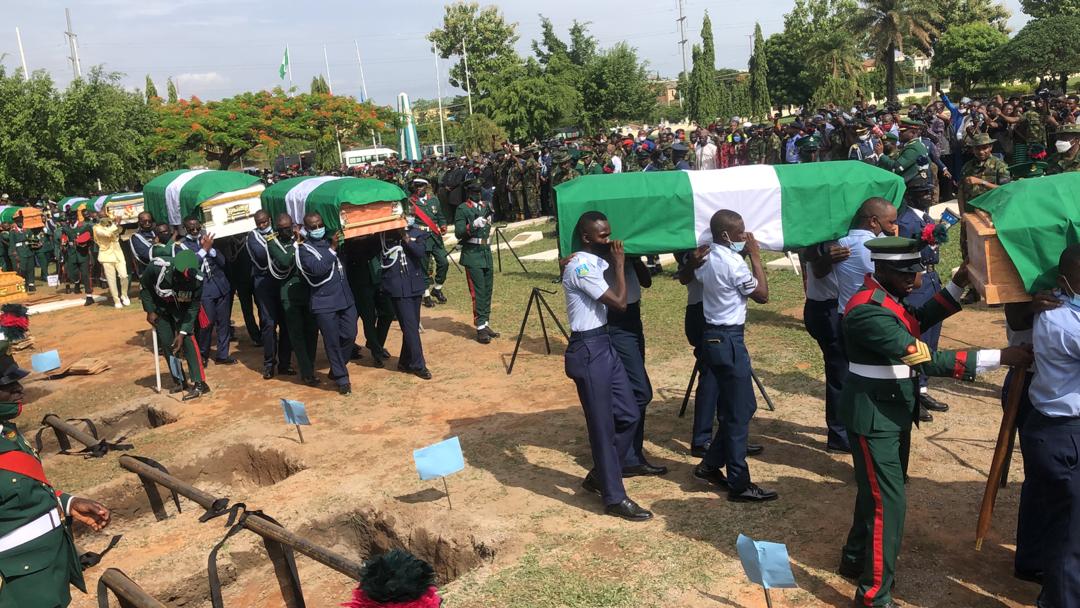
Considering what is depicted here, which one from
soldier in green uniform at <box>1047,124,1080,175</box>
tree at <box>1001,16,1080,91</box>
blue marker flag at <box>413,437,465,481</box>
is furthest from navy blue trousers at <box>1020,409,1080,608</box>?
tree at <box>1001,16,1080,91</box>

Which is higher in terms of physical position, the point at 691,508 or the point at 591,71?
the point at 591,71

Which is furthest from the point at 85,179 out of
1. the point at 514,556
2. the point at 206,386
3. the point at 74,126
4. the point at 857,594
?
the point at 857,594

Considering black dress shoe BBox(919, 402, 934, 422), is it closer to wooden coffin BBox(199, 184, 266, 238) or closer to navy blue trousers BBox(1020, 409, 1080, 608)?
navy blue trousers BBox(1020, 409, 1080, 608)

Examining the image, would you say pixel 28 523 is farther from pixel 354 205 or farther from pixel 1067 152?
pixel 1067 152

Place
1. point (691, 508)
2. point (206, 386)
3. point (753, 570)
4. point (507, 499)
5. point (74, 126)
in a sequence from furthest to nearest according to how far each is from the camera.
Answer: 1. point (74, 126)
2. point (206, 386)
3. point (507, 499)
4. point (691, 508)
5. point (753, 570)

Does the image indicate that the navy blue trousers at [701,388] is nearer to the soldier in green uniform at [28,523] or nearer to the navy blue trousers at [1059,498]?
the navy blue trousers at [1059,498]

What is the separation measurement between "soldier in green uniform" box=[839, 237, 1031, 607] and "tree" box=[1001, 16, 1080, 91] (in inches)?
1787

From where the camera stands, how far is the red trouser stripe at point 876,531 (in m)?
4.09

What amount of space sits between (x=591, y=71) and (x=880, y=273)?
40.3 m

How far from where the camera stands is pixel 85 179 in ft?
90.5

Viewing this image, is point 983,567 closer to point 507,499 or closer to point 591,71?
point 507,499

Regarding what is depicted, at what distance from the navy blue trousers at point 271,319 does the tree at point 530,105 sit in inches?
1166

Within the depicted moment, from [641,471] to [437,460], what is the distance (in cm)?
148

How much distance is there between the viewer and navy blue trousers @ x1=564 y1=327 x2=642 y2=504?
5391mm
